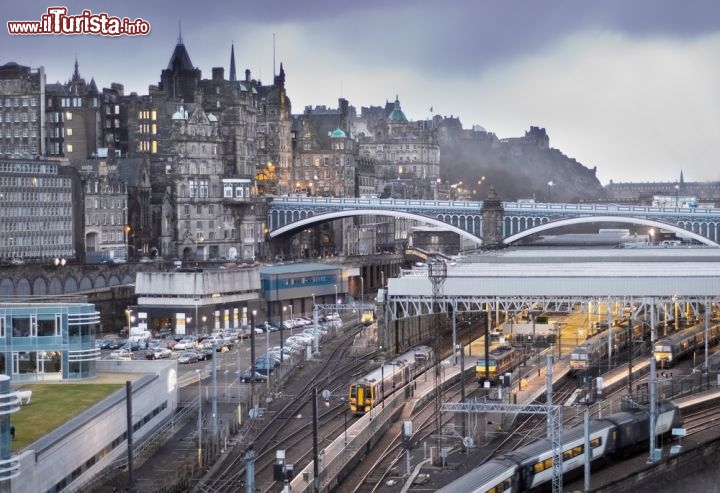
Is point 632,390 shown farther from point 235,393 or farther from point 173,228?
point 173,228

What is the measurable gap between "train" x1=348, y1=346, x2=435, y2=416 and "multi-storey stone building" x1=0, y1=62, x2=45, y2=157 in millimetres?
77850

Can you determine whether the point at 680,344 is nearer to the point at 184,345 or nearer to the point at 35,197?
the point at 184,345

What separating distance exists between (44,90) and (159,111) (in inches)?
531

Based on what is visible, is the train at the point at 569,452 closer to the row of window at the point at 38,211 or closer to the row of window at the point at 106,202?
the row of window at the point at 38,211

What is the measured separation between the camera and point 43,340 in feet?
181

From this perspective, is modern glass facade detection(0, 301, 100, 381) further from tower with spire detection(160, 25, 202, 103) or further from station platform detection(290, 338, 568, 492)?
tower with spire detection(160, 25, 202, 103)

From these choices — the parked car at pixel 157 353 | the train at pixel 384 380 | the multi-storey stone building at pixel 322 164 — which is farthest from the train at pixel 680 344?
the multi-storey stone building at pixel 322 164

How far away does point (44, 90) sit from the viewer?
137000mm

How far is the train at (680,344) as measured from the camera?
2817 inches

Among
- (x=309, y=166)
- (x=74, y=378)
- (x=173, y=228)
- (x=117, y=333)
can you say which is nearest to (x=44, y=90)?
(x=173, y=228)

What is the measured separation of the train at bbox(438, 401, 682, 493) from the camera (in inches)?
1656

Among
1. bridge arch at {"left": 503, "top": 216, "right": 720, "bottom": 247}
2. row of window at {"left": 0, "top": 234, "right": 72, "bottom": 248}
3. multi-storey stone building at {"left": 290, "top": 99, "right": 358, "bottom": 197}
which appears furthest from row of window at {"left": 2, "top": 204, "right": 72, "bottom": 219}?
multi-storey stone building at {"left": 290, "top": 99, "right": 358, "bottom": 197}

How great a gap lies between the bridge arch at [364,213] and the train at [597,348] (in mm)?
48580

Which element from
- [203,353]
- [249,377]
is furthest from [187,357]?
[249,377]
